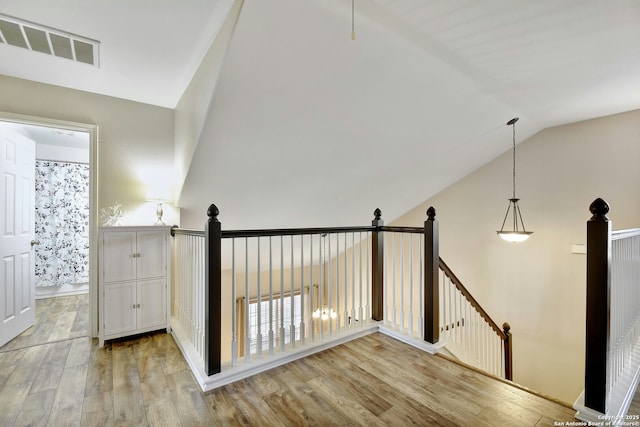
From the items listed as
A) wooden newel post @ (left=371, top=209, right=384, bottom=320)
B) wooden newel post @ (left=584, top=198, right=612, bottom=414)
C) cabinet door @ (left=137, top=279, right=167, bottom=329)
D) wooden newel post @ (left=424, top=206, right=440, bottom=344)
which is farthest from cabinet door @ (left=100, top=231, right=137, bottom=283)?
wooden newel post @ (left=584, top=198, right=612, bottom=414)

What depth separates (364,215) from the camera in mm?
4836

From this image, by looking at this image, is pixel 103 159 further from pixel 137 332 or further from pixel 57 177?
pixel 57 177

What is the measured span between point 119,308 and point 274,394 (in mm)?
1840

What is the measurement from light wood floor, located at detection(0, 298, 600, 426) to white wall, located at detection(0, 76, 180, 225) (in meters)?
1.50

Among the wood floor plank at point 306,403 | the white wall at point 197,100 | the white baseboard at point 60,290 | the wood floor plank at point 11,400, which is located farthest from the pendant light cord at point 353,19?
the white baseboard at point 60,290

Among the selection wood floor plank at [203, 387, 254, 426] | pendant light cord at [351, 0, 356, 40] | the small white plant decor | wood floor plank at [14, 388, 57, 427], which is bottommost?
wood floor plank at [14, 388, 57, 427]

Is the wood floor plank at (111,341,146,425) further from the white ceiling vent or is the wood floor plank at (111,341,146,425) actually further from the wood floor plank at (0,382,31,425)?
the white ceiling vent

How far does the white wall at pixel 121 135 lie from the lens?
8.84 feet

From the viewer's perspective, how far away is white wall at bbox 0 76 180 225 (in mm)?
2696

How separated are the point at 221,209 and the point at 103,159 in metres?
1.25

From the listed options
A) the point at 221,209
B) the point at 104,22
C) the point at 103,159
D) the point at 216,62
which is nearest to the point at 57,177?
the point at 103,159

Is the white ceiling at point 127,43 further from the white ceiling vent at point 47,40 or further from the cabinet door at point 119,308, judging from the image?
the cabinet door at point 119,308

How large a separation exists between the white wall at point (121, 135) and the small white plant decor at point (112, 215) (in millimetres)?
45

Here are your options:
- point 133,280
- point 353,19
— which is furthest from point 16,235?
point 353,19
